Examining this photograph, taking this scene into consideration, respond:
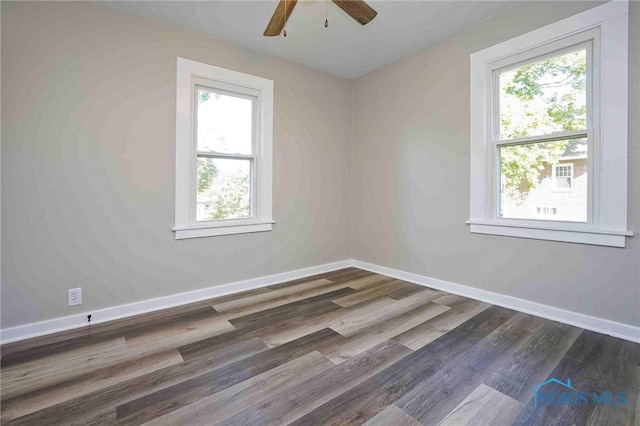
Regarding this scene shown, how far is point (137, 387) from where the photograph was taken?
162cm

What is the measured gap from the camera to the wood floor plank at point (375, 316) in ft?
7.54

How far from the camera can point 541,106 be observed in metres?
2.49

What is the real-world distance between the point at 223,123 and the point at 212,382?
2421 millimetres

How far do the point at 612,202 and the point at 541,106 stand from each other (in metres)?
0.93

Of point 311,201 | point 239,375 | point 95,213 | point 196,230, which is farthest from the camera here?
point 311,201

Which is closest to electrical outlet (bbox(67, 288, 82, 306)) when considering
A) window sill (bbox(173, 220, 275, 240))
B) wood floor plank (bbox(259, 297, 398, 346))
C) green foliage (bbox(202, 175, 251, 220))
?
window sill (bbox(173, 220, 275, 240))

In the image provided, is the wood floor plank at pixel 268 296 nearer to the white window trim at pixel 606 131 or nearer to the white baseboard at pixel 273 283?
the white baseboard at pixel 273 283

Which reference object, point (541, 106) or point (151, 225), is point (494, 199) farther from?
point (151, 225)

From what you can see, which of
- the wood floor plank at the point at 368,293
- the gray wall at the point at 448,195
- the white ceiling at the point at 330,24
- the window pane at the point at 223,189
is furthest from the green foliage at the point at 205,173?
the gray wall at the point at 448,195

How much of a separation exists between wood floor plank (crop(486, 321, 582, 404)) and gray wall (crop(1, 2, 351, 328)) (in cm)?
246

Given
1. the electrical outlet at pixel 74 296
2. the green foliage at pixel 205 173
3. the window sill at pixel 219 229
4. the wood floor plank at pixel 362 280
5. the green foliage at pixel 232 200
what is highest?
the green foliage at pixel 205 173

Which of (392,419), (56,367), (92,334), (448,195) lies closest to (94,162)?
(92,334)

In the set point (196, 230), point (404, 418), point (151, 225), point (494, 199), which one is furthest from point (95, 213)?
point (494, 199)

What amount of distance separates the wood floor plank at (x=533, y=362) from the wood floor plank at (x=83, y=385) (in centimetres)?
194
